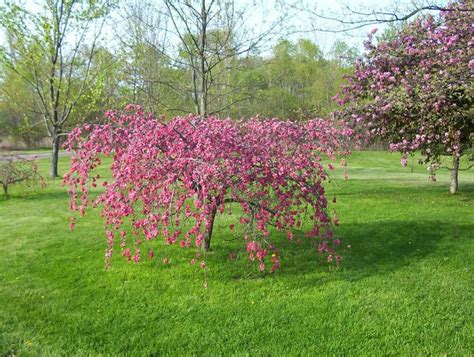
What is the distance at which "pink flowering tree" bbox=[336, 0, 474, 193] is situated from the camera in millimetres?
5500

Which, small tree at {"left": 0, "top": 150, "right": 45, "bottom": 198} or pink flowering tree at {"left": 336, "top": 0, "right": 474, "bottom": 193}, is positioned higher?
pink flowering tree at {"left": 336, "top": 0, "right": 474, "bottom": 193}

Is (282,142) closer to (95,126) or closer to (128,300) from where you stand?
(95,126)

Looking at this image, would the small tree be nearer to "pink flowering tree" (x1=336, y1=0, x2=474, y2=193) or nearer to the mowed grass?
the mowed grass

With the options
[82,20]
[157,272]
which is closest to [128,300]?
[157,272]

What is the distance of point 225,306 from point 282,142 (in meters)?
2.50

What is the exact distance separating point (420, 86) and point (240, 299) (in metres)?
3.52

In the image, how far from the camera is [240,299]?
16.6ft

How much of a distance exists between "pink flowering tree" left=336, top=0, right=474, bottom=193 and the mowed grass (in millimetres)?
1723

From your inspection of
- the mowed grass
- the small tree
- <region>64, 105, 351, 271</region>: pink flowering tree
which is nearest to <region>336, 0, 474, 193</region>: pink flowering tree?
<region>64, 105, 351, 271</region>: pink flowering tree

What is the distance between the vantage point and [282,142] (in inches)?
247

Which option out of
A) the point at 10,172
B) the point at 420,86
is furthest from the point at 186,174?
the point at 10,172

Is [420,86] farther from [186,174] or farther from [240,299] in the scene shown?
[240,299]

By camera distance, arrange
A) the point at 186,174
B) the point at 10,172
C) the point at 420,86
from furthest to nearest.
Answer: the point at 10,172
the point at 420,86
the point at 186,174

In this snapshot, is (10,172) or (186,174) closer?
(186,174)
